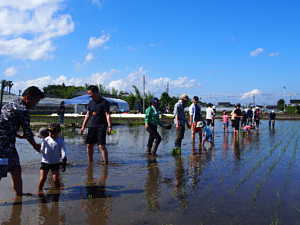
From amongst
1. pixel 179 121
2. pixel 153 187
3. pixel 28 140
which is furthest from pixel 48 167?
pixel 179 121

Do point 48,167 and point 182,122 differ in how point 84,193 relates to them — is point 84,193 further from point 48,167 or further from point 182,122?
point 182,122

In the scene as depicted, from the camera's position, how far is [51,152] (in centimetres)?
532

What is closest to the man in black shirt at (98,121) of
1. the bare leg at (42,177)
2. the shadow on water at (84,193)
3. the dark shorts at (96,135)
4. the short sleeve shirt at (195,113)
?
the dark shorts at (96,135)

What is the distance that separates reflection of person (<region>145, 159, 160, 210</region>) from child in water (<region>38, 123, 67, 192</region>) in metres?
1.41

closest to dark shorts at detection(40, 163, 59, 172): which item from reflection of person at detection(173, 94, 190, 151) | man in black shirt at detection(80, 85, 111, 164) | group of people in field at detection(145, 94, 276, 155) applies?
man in black shirt at detection(80, 85, 111, 164)

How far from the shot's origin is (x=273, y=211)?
14.1ft

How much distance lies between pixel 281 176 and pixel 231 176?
0.95m

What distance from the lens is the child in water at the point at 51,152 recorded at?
17.3ft

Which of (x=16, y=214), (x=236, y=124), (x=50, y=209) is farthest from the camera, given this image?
(x=236, y=124)

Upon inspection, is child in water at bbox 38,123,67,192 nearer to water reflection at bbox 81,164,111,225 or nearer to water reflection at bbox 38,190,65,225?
water reflection at bbox 38,190,65,225

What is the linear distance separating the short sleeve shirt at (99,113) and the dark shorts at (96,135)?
90mm

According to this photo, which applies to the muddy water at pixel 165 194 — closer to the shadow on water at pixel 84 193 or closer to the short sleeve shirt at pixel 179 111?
the shadow on water at pixel 84 193

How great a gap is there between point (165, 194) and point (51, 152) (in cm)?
188

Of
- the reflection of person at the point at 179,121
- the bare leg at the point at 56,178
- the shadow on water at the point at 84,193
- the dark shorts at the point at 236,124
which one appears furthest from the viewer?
the dark shorts at the point at 236,124
